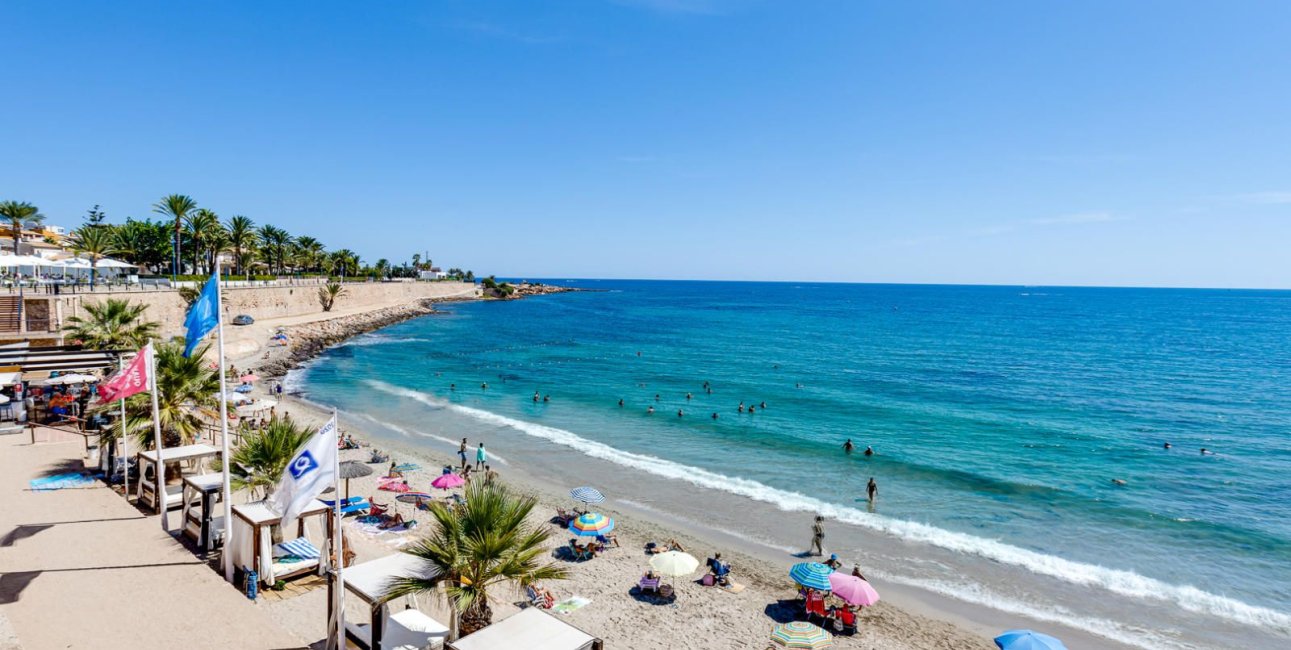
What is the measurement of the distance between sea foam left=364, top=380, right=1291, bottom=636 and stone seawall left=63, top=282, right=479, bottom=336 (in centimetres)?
3635

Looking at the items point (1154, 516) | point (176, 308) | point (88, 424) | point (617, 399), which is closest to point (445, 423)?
point (617, 399)

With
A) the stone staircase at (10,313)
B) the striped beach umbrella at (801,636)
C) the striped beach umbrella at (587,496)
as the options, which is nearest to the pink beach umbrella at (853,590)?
the striped beach umbrella at (801,636)

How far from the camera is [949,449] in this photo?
31.5m

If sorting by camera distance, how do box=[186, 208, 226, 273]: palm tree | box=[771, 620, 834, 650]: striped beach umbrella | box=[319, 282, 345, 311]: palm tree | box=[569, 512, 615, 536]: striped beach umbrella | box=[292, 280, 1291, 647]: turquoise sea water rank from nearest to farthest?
box=[771, 620, 834, 650]: striped beach umbrella < box=[292, 280, 1291, 647]: turquoise sea water < box=[569, 512, 615, 536]: striped beach umbrella < box=[186, 208, 226, 273]: palm tree < box=[319, 282, 345, 311]: palm tree

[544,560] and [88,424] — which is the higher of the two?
[88,424]

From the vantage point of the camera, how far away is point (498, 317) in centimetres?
11475

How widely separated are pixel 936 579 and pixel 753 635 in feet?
23.5

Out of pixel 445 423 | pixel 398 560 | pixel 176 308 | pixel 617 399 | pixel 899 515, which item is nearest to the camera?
pixel 398 560

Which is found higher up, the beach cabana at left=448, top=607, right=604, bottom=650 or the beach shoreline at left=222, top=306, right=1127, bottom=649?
the beach cabana at left=448, top=607, right=604, bottom=650

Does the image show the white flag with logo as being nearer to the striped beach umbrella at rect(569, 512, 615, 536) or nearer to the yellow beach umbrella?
the yellow beach umbrella

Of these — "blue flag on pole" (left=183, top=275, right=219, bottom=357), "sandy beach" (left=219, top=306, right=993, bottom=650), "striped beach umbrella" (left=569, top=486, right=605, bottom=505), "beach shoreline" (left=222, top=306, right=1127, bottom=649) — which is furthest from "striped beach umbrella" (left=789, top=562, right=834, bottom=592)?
"blue flag on pole" (left=183, top=275, right=219, bottom=357)

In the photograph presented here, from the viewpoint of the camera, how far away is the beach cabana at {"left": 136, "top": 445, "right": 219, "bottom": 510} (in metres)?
16.5

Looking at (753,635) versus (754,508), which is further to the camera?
(754,508)

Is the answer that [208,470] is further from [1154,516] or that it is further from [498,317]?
[498,317]
